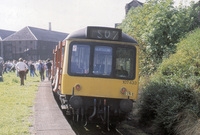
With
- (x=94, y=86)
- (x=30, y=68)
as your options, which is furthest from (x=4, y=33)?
(x=94, y=86)

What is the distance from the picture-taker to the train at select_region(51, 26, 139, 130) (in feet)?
25.8

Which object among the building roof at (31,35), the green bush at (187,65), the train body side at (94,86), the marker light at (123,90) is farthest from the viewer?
the building roof at (31,35)

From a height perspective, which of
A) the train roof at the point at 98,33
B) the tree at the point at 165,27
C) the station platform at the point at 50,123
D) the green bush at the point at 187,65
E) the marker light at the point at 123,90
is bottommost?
the station platform at the point at 50,123

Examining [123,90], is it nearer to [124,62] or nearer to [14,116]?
[124,62]

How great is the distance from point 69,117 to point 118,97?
2406 mm

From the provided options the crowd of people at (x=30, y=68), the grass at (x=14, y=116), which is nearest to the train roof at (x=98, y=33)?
the grass at (x=14, y=116)

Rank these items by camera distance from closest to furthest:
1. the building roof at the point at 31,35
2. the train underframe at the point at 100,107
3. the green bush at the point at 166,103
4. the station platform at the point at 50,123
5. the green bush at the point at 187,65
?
the station platform at the point at 50,123
the green bush at the point at 166,103
the train underframe at the point at 100,107
the green bush at the point at 187,65
the building roof at the point at 31,35

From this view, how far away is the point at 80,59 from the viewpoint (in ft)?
26.0

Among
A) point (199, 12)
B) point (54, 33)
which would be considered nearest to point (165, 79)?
point (199, 12)

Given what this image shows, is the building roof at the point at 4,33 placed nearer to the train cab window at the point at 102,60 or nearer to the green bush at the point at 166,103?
the green bush at the point at 166,103

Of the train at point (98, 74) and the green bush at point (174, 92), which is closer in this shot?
the green bush at point (174, 92)

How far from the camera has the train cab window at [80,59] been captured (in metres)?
7.92

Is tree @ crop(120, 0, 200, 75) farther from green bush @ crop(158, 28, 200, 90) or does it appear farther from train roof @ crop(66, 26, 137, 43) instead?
train roof @ crop(66, 26, 137, 43)

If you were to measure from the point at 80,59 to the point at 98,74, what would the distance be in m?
0.66
